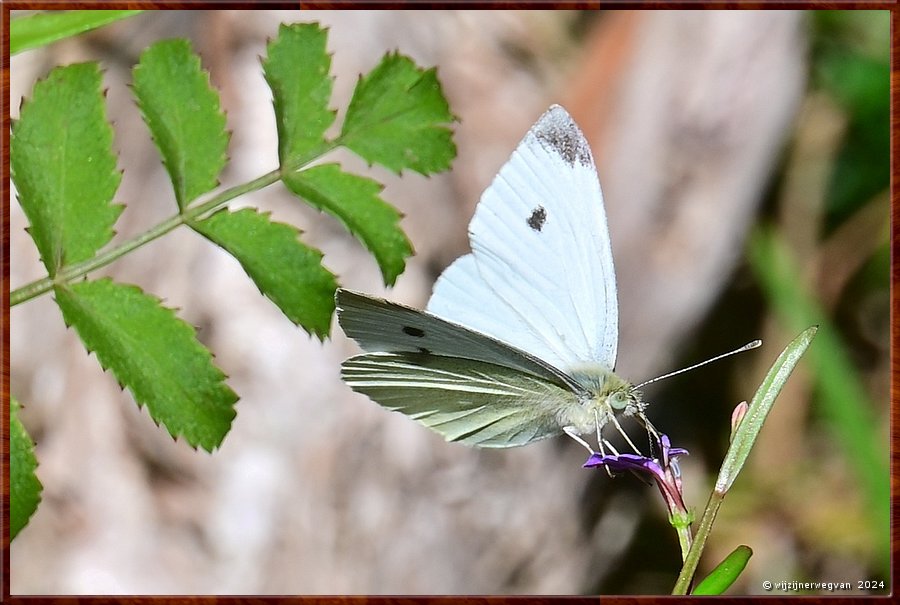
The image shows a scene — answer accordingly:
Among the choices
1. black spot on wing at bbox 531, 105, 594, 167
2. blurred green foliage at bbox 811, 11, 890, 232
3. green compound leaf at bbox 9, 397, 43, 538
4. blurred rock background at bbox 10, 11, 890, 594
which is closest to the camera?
green compound leaf at bbox 9, 397, 43, 538

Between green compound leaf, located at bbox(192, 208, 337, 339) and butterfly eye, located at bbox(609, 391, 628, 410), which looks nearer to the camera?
green compound leaf, located at bbox(192, 208, 337, 339)

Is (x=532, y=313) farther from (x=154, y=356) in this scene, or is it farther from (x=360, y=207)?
(x=154, y=356)

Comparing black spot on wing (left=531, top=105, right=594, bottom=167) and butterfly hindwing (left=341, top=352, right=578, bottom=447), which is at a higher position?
black spot on wing (left=531, top=105, right=594, bottom=167)

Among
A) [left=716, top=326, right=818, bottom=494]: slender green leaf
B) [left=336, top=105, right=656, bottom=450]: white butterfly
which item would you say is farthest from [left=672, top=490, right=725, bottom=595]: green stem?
[left=336, top=105, right=656, bottom=450]: white butterfly

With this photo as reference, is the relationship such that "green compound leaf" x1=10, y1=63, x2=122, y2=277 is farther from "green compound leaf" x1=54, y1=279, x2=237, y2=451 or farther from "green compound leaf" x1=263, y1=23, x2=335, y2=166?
"green compound leaf" x1=263, y1=23, x2=335, y2=166

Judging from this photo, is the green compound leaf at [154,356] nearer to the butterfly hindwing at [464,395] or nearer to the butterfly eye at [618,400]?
the butterfly hindwing at [464,395]

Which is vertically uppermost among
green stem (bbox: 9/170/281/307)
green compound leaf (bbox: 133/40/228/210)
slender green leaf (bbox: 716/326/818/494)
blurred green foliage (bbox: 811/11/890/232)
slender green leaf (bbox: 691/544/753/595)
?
blurred green foliage (bbox: 811/11/890/232)

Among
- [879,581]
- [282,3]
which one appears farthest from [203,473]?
[879,581]

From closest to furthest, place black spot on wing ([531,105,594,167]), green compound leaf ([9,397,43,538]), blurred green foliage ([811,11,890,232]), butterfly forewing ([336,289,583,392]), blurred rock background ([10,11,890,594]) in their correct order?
green compound leaf ([9,397,43,538]), butterfly forewing ([336,289,583,392]), black spot on wing ([531,105,594,167]), blurred rock background ([10,11,890,594]), blurred green foliage ([811,11,890,232])
